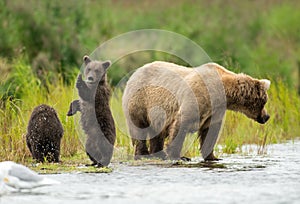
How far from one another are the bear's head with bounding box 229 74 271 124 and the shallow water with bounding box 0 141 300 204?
94cm

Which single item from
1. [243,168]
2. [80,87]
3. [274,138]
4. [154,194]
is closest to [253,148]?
[274,138]

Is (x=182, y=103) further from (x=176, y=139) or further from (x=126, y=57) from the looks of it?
(x=126, y=57)

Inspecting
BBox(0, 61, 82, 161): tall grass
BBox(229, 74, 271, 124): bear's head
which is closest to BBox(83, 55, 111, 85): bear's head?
BBox(0, 61, 82, 161): tall grass

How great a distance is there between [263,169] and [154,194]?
2.29 meters

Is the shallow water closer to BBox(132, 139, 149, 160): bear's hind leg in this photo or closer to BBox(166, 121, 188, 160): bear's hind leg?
BBox(166, 121, 188, 160): bear's hind leg

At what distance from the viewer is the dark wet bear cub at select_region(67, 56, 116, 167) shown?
9.35 m

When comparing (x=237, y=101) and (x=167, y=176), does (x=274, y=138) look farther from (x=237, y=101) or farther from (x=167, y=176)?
(x=167, y=176)

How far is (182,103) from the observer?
1029cm

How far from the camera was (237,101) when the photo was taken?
34.5 ft

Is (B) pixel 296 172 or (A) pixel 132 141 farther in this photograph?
(A) pixel 132 141

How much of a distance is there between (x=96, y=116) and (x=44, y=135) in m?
0.75

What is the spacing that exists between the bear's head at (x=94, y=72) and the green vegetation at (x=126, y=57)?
3.79 feet

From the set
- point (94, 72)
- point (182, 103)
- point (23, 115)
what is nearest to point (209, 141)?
point (182, 103)

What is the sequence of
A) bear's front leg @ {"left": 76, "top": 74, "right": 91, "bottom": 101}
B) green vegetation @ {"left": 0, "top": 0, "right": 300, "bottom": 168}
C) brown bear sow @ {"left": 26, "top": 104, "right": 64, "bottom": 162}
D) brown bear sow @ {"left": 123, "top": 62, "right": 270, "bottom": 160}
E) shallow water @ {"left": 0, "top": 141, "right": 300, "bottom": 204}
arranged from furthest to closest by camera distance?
1. green vegetation @ {"left": 0, "top": 0, "right": 300, "bottom": 168}
2. brown bear sow @ {"left": 123, "top": 62, "right": 270, "bottom": 160}
3. brown bear sow @ {"left": 26, "top": 104, "right": 64, "bottom": 162}
4. bear's front leg @ {"left": 76, "top": 74, "right": 91, "bottom": 101}
5. shallow water @ {"left": 0, "top": 141, "right": 300, "bottom": 204}
